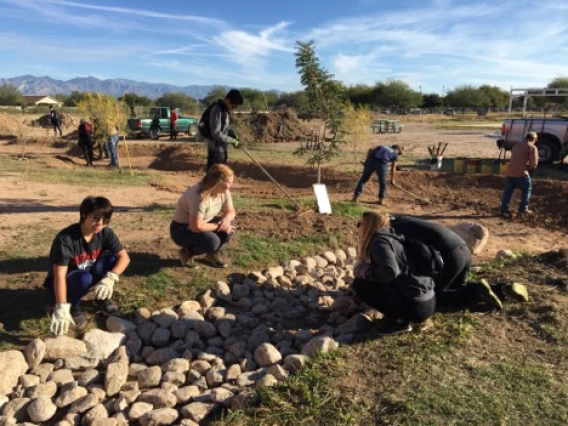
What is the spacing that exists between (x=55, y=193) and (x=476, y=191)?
7997mm

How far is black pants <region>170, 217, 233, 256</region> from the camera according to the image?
4.45m

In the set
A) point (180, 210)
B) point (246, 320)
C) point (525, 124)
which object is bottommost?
point (246, 320)

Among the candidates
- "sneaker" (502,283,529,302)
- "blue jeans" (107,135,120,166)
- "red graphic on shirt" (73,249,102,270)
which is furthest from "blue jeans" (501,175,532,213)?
"blue jeans" (107,135,120,166)

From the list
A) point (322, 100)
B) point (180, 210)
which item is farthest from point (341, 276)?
point (322, 100)

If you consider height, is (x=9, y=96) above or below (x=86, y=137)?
above

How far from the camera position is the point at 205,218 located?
449 cm

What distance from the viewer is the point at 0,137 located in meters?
22.1

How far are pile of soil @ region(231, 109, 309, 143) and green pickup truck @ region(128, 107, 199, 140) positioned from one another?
2.50m

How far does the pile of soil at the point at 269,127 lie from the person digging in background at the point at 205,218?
53.1ft

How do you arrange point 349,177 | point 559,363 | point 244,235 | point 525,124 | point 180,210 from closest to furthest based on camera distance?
1. point 559,363
2. point 180,210
3. point 244,235
4. point 349,177
5. point 525,124

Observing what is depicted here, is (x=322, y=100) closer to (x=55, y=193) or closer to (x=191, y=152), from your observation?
(x=55, y=193)

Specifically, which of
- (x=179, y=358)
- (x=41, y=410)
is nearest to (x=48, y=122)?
(x=179, y=358)

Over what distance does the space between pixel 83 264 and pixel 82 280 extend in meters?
0.14

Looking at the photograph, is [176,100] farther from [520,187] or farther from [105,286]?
[105,286]
